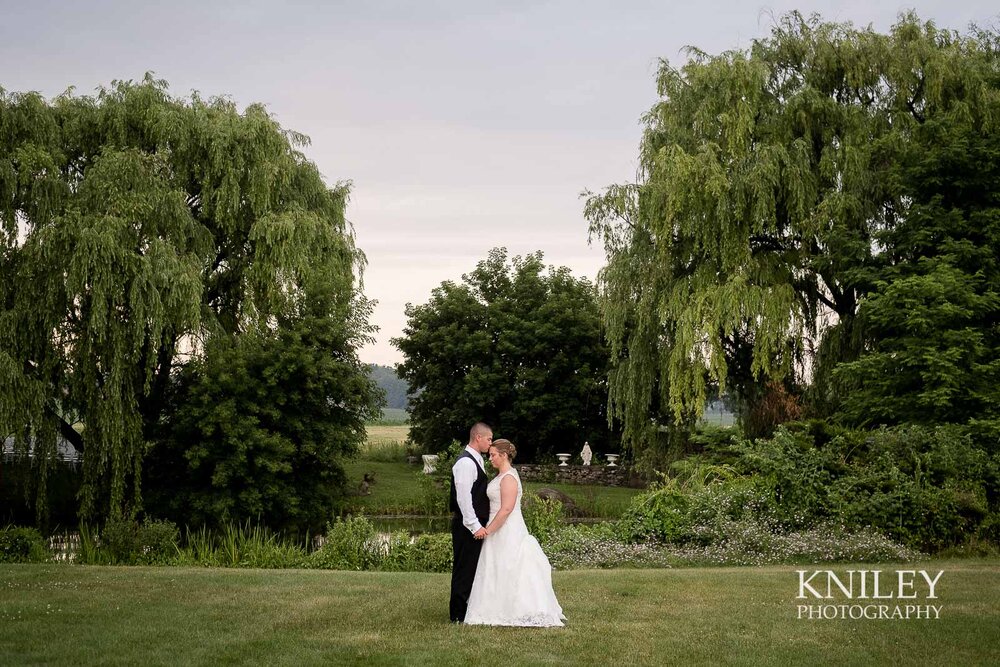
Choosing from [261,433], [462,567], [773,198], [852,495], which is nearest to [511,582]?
[462,567]

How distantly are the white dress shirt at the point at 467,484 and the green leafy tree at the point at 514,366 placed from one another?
2854 centimetres

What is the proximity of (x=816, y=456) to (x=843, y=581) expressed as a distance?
4992 millimetres

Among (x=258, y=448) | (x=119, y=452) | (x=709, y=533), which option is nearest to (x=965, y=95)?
(x=709, y=533)

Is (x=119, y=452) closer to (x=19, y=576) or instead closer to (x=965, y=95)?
(x=19, y=576)

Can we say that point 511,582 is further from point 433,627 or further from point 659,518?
point 659,518

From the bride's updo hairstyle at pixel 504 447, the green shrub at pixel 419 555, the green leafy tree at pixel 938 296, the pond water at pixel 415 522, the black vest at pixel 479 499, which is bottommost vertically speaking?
the pond water at pixel 415 522

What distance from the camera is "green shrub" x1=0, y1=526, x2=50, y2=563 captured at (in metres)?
16.0

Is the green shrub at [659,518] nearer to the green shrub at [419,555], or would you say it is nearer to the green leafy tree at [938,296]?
the green shrub at [419,555]

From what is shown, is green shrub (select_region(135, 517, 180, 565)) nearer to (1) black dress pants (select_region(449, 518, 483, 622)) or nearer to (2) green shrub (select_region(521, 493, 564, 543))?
(2) green shrub (select_region(521, 493, 564, 543))

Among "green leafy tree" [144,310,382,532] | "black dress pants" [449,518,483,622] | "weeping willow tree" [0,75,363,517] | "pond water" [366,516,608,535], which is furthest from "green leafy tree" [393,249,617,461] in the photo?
"black dress pants" [449,518,483,622]

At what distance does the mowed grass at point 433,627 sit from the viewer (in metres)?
7.27

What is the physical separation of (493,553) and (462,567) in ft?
0.98

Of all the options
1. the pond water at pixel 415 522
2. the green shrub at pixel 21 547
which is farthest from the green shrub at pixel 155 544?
the pond water at pixel 415 522

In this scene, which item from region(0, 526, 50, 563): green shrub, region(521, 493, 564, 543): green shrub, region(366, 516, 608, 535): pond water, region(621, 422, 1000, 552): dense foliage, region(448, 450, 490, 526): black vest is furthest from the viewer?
region(366, 516, 608, 535): pond water
